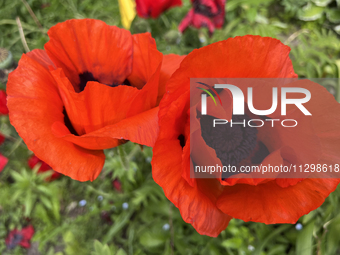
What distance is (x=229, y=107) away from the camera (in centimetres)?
56

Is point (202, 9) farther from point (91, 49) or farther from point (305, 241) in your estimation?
point (305, 241)

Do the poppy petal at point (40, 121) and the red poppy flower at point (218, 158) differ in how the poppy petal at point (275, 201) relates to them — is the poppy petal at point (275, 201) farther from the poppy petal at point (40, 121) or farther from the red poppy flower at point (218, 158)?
the poppy petal at point (40, 121)

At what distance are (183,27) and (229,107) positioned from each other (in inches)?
40.1

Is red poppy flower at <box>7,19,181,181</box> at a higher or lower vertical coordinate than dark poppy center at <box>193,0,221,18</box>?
higher

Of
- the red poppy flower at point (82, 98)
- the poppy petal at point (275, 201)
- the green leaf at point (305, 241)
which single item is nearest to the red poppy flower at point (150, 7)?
the red poppy flower at point (82, 98)

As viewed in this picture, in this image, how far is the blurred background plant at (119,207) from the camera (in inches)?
41.6

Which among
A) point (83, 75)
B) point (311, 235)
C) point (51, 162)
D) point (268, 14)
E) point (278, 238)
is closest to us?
point (51, 162)

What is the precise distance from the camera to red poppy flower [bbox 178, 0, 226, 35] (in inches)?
52.4

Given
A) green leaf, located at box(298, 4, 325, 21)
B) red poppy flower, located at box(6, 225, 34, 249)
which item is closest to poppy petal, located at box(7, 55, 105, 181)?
red poppy flower, located at box(6, 225, 34, 249)

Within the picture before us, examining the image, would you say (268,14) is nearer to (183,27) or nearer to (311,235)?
(183,27)

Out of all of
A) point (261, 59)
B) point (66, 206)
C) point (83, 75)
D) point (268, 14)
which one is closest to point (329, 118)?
point (261, 59)

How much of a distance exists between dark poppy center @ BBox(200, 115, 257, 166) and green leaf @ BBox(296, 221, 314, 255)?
26.2 inches

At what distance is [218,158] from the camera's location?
491 mm

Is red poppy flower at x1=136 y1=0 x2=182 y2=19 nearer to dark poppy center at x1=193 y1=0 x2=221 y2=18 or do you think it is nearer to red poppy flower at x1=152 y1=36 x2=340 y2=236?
dark poppy center at x1=193 y1=0 x2=221 y2=18
